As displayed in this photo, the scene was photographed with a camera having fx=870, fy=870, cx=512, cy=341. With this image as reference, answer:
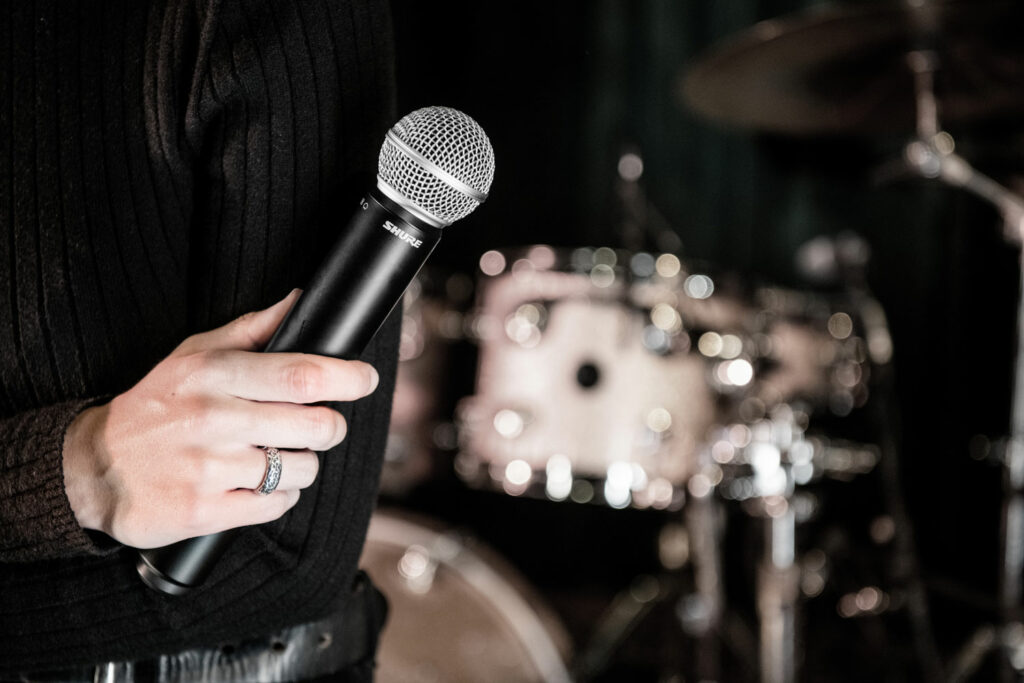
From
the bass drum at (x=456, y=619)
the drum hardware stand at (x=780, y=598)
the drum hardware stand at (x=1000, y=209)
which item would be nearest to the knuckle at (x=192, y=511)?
the bass drum at (x=456, y=619)

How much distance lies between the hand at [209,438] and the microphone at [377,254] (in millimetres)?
16

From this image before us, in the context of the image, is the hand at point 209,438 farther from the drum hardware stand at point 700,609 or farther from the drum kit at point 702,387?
the drum hardware stand at point 700,609

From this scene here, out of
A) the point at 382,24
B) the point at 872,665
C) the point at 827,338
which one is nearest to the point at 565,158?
the point at 827,338

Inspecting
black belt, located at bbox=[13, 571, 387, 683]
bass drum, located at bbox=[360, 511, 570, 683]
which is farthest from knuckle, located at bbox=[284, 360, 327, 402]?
bass drum, located at bbox=[360, 511, 570, 683]

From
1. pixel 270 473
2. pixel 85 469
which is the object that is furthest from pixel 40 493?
pixel 270 473

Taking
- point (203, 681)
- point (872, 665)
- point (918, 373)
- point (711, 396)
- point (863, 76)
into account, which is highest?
point (863, 76)

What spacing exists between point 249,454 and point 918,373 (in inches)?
120

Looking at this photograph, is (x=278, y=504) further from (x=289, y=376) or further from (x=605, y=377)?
(x=605, y=377)

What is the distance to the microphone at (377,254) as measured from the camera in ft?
1.56

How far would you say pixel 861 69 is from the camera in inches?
84.1

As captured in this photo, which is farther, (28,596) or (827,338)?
(827,338)

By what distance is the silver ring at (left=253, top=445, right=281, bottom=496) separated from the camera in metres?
0.49

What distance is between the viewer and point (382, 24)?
23.2 inches

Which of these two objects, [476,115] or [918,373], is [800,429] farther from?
[476,115]
